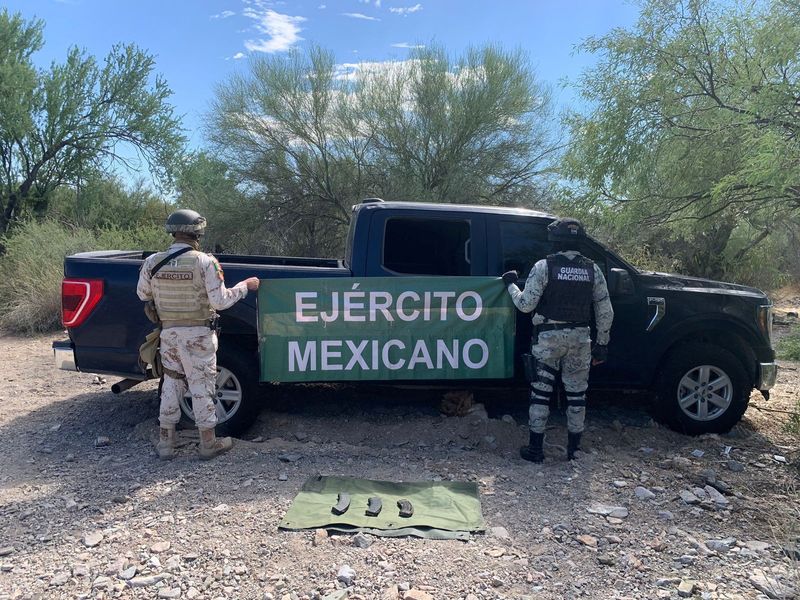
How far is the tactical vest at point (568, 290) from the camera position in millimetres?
4688

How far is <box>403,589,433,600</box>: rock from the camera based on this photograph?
300 cm

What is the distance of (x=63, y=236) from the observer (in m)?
13.1

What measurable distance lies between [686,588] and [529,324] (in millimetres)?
2592

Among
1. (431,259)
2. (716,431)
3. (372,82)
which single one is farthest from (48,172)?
(716,431)

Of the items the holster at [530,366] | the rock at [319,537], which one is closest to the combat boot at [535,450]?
the holster at [530,366]

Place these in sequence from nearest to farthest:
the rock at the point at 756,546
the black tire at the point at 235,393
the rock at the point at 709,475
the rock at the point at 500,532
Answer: the rock at the point at 756,546 < the rock at the point at 500,532 < the rock at the point at 709,475 < the black tire at the point at 235,393

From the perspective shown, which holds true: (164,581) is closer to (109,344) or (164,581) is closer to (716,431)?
(109,344)

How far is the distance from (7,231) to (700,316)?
15.8m

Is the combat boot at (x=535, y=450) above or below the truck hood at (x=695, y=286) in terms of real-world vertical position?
below

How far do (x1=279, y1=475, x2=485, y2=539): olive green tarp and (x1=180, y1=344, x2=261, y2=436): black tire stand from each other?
114 cm

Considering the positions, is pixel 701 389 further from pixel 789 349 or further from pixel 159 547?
pixel 789 349

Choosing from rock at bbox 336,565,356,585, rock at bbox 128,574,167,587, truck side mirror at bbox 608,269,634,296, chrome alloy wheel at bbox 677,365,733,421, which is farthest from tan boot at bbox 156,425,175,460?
chrome alloy wheel at bbox 677,365,733,421

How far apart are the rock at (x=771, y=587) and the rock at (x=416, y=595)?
1688mm

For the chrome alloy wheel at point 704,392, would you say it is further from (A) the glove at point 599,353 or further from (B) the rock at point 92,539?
(B) the rock at point 92,539
